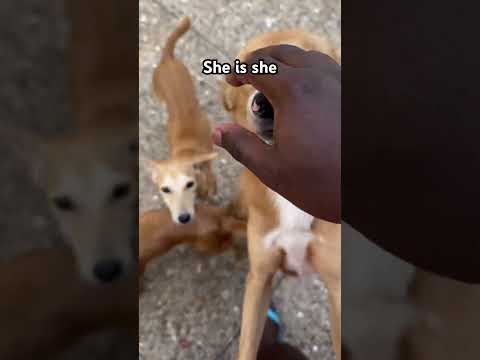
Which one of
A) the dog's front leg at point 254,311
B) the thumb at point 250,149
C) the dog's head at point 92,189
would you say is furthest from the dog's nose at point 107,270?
the dog's front leg at point 254,311

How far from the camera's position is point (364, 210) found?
48 centimetres

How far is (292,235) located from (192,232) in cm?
17

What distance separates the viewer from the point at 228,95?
0.56m

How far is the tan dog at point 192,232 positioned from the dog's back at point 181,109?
108 millimetres

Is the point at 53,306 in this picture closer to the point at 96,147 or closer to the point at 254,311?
the point at 96,147

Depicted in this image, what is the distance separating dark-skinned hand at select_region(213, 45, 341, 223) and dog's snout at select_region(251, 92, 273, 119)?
0.02 metres

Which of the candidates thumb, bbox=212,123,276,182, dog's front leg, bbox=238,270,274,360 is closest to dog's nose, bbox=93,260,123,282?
thumb, bbox=212,123,276,182

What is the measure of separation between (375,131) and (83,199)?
280 mm

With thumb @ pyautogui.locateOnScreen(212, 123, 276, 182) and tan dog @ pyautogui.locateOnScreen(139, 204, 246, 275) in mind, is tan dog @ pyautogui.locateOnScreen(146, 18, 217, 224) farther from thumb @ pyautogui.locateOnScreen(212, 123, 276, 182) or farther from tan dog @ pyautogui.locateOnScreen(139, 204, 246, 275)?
thumb @ pyautogui.locateOnScreen(212, 123, 276, 182)

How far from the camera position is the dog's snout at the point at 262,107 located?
1.65ft

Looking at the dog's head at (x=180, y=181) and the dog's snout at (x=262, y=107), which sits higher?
the dog's snout at (x=262, y=107)

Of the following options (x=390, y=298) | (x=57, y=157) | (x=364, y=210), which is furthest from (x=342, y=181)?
(x=57, y=157)

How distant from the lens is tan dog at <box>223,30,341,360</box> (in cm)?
57

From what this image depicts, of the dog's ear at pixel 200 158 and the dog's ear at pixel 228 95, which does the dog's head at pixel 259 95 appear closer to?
the dog's ear at pixel 228 95
